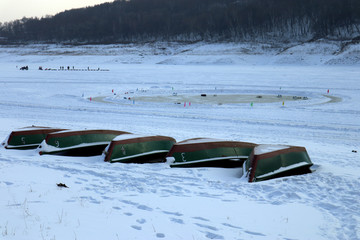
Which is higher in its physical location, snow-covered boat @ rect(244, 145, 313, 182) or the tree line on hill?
the tree line on hill

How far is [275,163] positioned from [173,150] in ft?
10.6

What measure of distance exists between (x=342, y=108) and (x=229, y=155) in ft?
51.2

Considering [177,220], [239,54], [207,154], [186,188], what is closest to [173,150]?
[207,154]

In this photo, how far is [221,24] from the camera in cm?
13525

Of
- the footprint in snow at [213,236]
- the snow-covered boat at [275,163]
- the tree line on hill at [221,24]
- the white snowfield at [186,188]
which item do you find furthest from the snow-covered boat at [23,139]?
the tree line on hill at [221,24]

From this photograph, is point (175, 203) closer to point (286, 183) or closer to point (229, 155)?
point (286, 183)

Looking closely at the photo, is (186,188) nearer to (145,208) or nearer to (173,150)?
(145,208)

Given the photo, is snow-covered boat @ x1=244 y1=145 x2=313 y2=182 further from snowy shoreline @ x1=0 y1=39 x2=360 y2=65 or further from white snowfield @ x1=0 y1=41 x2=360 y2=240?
snowy shoreline @ x1=0 y1=39 x2=360 y2=65

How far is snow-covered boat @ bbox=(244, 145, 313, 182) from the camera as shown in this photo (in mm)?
9805

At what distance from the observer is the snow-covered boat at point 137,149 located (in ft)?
38.4

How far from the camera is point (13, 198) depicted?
23.7 feet

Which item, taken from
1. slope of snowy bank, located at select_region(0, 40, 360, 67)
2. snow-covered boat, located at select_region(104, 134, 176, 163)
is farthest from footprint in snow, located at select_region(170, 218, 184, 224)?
slope of snowy bank, located at select_region(0, 40, 360, 67)

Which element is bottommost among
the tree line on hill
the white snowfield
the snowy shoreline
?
the white snowfield

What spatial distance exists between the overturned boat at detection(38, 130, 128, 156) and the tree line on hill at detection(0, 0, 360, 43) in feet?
313
